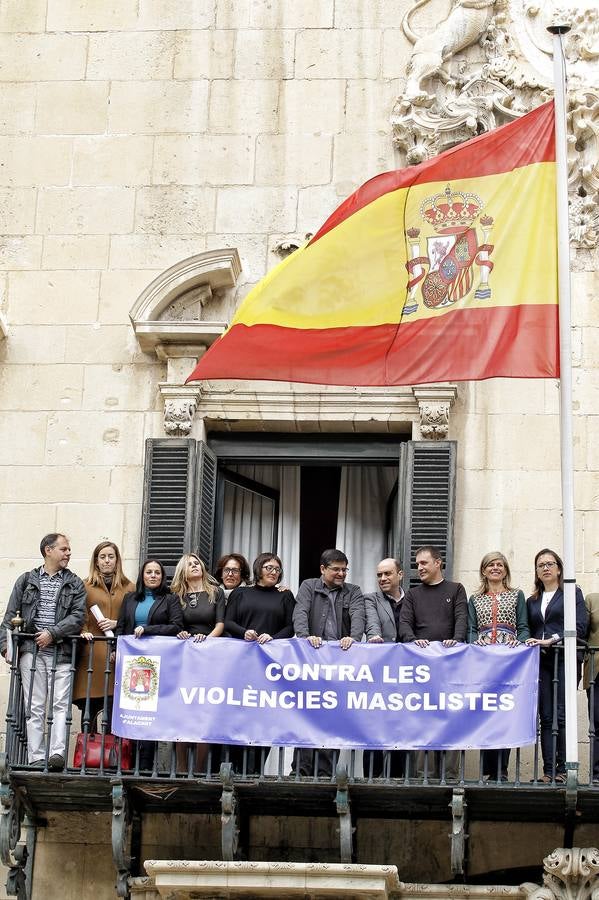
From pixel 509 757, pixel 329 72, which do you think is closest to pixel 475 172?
pixel 329 72

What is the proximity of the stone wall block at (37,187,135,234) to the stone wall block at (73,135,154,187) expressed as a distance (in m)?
0.09

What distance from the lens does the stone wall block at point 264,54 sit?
18.8 meters

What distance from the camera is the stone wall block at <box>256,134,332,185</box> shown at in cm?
1845

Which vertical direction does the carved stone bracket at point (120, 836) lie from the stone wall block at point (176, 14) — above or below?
below

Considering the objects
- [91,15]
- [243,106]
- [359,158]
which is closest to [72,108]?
[91,15]

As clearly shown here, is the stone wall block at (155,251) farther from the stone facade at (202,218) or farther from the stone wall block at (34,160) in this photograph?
the stone wall block at (34,160)

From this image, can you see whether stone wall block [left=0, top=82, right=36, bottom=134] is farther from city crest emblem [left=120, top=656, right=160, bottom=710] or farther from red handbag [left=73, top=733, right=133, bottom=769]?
red handbag [left=73, top=733, right=133, bottom=769]

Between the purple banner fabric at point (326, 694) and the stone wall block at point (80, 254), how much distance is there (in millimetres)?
3653

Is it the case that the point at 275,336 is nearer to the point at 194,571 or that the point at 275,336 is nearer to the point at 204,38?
the point at 194,571

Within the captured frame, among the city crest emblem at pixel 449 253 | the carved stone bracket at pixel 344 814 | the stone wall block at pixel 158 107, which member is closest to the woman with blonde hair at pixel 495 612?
the carved stone bracket at pixel 344 814

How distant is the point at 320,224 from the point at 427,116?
1.23 m

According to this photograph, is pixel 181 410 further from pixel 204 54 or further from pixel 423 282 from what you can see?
pixel 204 54

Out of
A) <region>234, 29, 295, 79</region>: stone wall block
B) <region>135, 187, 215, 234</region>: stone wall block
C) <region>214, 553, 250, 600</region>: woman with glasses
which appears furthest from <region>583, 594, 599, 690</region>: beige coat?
<region>234, 29, 295, 79</region>: stone wall block

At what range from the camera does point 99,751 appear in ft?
52.8
